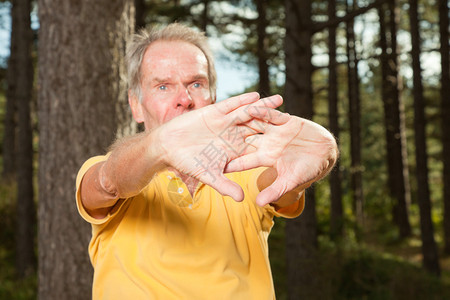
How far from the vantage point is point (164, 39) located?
223cm

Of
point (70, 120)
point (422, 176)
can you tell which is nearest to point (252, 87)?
point (422, 176)

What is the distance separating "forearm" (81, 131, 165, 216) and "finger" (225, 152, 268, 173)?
0.22 meters

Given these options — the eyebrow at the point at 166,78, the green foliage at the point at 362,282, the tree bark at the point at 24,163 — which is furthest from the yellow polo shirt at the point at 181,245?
the tree bark at the point at 24,163

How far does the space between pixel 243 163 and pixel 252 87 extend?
18.3m

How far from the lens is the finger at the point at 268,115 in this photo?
4.74 ft

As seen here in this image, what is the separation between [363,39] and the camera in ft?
61.3

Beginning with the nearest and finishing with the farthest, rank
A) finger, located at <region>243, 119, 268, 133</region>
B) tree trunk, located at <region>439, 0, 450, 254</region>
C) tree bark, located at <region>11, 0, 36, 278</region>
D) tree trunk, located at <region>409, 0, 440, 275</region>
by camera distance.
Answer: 1. finger, located at <region>243, 119, 268, 133</region>
2. tree bark, located at <region>11, 0, 36, 278</region>
3. tree trunk, located at <region>409, 0, 440, 275</region>
4. tree trunk, located at <region>439, 0, 450, 254</region>

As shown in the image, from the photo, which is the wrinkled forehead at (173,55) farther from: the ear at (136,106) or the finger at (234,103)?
the finger at (234,103)

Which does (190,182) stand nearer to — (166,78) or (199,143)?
(166,78)

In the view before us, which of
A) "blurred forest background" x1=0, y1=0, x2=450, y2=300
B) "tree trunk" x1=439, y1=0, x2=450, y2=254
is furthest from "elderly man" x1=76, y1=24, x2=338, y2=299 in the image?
"tree trunk" x1=439, y1=0, x2=450, y2=254

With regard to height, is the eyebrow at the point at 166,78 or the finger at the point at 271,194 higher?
the eyebrow at the point at 166,78

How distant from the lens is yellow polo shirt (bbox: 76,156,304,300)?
1856 mm

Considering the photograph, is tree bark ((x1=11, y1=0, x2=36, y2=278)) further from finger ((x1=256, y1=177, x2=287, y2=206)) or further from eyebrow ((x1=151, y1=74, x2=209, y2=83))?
finger ((x1=256, y1=177, x2=287, y2=206))

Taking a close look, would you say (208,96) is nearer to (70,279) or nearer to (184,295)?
(184,295)
